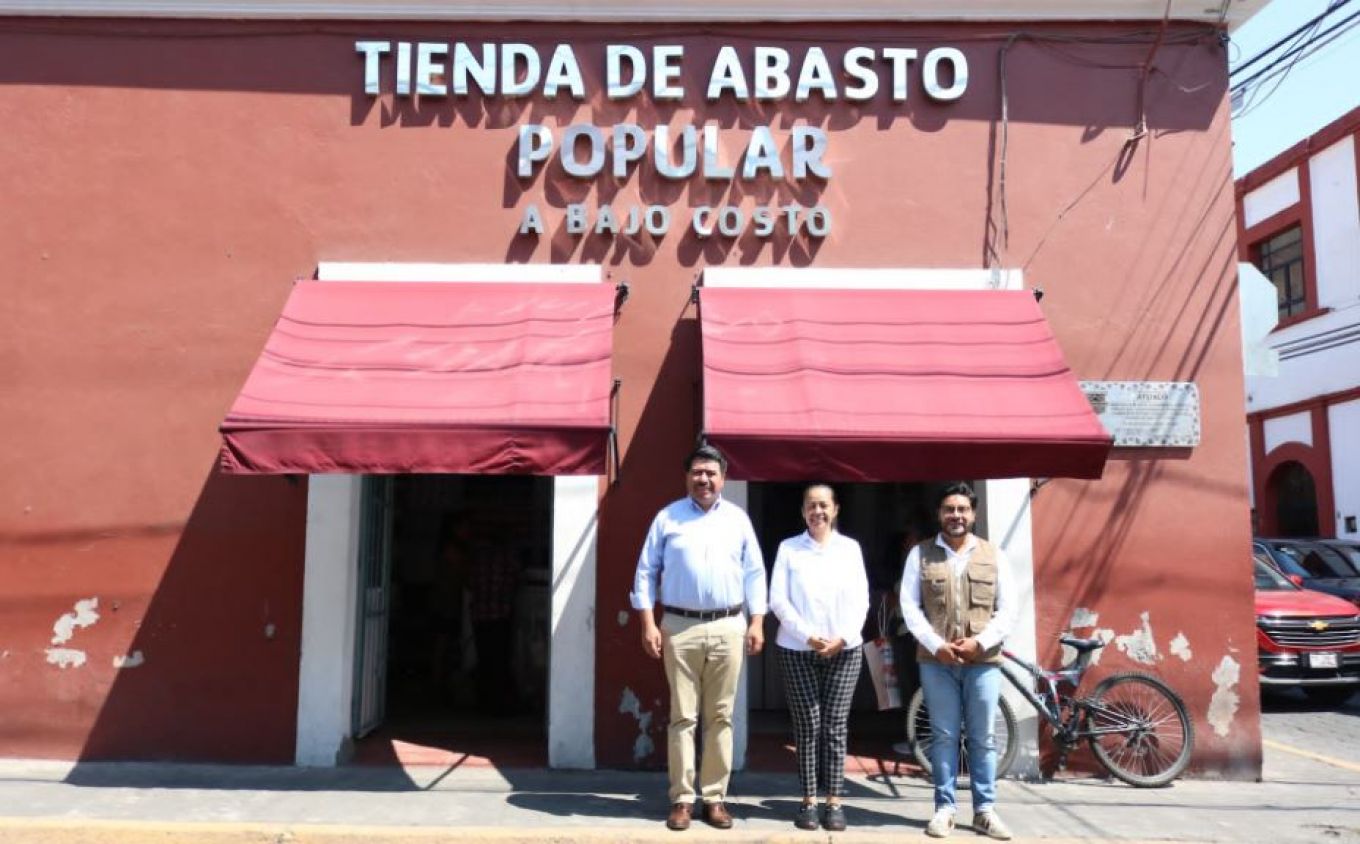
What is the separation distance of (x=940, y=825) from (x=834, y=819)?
537 millimetres

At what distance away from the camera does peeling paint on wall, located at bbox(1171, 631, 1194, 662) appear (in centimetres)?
704

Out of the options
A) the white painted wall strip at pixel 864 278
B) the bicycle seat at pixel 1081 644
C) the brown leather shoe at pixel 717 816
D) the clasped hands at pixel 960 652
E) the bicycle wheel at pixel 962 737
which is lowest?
the brown leather shoe at pixel 717 816

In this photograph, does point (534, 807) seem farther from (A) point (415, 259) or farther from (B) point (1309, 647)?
(B) point (1309, 647)

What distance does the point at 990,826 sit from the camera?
5492 mm

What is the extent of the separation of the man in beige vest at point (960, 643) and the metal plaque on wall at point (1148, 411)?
2031mm

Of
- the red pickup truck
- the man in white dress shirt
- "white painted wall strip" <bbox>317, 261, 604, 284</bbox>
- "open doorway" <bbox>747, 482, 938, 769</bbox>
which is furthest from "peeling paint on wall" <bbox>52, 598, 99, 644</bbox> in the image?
the red pickup truck

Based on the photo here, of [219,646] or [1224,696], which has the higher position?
[219,646]

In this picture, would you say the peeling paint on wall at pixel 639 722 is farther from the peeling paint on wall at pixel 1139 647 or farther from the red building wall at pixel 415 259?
the peeling paint on wall at pixel 1139 647

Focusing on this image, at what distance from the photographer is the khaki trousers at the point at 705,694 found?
562 centimetres

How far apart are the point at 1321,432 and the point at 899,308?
1496 cm

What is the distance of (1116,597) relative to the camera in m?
7.12

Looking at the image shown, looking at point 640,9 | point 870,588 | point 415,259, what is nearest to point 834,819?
point 870,588

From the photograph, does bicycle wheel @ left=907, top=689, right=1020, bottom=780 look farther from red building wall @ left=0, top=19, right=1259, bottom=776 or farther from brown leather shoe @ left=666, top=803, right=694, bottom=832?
brown leather shoe @ left=666, top=803, right=694, bottom=832

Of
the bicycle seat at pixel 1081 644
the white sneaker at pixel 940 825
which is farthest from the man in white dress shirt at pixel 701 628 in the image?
the bicycle seat at pixel 1081 644
